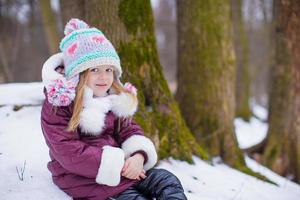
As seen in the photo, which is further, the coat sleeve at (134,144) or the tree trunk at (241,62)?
the tree trunk at (241,62)

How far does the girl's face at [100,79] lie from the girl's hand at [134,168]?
532mm

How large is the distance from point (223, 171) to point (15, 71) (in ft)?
60.7

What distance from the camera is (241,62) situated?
11500 mm

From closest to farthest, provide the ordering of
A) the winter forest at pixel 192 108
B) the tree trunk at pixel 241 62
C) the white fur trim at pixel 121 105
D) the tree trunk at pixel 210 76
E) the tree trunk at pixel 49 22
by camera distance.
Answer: the white fur trim at pixel 121 105
the winter forest at pixel 192 108
the tree trunk at pixel 210 76
the tree trunk at pixel 49 22
the tree trunk at pixel 241 62

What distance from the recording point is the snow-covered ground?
9.65 feet

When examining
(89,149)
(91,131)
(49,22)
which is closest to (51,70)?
(91,131)

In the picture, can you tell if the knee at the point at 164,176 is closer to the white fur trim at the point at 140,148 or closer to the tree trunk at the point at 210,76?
the white fur trim at the point at 140,148

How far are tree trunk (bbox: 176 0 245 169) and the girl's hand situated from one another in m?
2.52

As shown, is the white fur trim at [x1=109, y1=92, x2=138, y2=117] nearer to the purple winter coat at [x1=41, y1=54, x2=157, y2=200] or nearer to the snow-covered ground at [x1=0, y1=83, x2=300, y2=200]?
the purple winter coat at [x1=41, y1=54, x2=157, y2=200]

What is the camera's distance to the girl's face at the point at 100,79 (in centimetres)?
283

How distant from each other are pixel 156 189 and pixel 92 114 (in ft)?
2.32

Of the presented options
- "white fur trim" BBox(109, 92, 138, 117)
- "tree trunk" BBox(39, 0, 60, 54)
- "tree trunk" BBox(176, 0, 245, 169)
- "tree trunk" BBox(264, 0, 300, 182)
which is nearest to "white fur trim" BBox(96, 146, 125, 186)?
"white fur trim" BBox(109, 92, 138, 117)

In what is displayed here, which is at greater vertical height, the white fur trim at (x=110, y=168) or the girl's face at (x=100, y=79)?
the girl's face at (x=100, y=79)

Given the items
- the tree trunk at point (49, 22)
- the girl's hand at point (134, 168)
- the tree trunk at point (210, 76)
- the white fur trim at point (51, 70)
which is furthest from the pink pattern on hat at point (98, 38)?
the tree trunk at point (49, 22)
